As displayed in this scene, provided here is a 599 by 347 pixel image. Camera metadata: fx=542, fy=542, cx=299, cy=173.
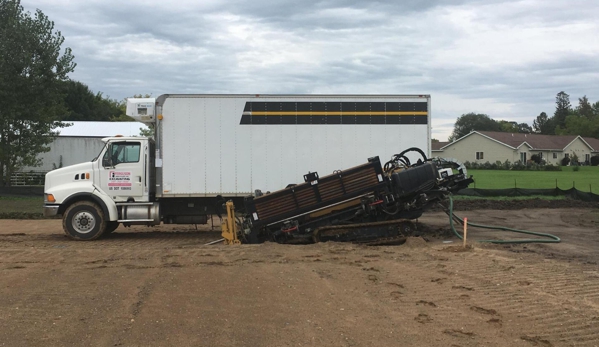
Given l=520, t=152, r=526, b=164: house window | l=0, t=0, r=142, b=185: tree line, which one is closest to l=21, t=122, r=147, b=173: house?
l=0, t=0, r=142, b=185: tree line

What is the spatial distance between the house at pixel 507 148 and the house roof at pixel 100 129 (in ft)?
135

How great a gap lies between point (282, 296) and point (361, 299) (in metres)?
1.11

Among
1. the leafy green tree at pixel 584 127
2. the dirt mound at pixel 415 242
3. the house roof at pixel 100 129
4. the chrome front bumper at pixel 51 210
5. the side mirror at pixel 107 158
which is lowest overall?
the dirt mound at pixel 415 242

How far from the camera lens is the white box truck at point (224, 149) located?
565 inches

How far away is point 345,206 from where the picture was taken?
12875 mm

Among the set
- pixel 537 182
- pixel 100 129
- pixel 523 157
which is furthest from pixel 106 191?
pixel 523 157

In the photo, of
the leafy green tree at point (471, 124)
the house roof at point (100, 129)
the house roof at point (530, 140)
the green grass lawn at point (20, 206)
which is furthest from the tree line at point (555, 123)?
the green grass lawn at point (20, 206)

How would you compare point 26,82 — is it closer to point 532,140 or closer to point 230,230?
point 230,230

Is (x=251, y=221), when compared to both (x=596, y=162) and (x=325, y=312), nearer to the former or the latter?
(x=325, y=312)

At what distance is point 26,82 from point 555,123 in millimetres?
131109

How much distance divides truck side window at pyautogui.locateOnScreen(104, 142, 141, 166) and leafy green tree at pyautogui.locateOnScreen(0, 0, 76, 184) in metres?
16.1

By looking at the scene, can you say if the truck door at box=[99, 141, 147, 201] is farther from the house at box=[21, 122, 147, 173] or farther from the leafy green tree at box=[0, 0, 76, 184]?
the house at box=[21, 122, 147, 173]

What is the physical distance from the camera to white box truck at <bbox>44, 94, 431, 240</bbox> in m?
14.4

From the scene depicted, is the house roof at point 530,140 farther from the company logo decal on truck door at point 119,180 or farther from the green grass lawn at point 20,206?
the company logo decal on truck door at point 119,180
